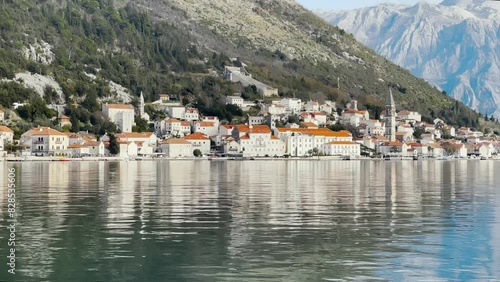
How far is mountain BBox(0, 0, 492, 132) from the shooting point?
126m

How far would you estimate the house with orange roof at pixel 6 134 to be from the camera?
96.4m

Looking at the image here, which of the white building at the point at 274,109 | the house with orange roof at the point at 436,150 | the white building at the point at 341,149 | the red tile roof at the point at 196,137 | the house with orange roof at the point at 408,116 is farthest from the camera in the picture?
the house with orange roof at the point at 408,116

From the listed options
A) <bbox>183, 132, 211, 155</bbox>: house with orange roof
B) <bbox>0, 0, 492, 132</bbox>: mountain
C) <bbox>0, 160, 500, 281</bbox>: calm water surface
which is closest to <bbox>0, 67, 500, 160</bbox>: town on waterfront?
<bbox>183, 132, 211, 155</bbox>: house with orange roof

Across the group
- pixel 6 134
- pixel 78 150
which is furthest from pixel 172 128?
pixel 6 134

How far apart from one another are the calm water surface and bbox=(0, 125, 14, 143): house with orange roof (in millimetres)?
62394

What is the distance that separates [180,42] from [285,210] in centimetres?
13769

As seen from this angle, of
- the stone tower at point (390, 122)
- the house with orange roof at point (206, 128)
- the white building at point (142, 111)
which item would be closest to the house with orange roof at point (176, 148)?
the house with orange roof at point (206, 128)

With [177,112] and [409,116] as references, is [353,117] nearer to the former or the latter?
[409,116]

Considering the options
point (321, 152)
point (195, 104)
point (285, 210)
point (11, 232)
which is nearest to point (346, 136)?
point (321, 152)

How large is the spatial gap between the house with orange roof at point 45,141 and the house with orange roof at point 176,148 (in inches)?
553

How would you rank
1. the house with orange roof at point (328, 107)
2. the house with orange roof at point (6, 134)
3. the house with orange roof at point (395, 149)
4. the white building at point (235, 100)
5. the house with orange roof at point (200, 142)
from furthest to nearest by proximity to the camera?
the house with orange roof at point (328, 107), the white building at point (235, 100), the house with orange roof at point (395, 149), the house with orange roof at point (200, 142), the house with orange roof at point (6, 134)

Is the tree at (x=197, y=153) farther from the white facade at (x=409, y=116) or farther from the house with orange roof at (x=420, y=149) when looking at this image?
the white facade at (x=409, y=116)

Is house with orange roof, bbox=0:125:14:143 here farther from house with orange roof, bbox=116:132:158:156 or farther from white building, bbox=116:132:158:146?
white building, bbox=116:132:158:146

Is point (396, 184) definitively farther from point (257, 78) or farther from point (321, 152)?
point (257, 78)
